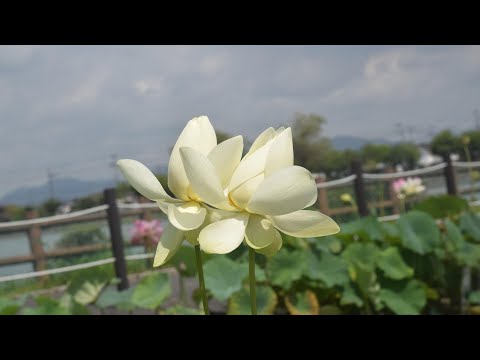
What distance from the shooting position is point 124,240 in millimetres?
4254

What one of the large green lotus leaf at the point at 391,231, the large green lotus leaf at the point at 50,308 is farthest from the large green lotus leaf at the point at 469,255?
the large green lotus leaf at the point at 50,308

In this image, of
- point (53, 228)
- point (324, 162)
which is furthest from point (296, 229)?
point (324, 162)

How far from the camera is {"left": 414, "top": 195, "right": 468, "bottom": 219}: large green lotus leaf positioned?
114 inches

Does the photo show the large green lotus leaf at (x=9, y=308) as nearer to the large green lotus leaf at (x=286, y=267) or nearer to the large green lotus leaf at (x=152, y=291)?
the large green lotus leaf at (x=152, y=291)

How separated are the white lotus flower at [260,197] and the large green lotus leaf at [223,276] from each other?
1.73 meters

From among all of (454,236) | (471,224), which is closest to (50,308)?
(454,236)

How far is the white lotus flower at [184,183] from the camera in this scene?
0.26m

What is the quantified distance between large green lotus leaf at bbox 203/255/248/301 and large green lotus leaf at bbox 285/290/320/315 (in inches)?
7.9

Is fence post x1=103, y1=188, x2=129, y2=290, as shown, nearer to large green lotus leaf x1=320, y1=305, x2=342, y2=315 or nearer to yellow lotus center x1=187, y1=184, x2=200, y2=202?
large green lotus leaf x1=320, y1=305, x2=342, y2=315

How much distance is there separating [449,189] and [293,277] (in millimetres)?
3491

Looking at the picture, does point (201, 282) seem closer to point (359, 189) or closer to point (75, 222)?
point (359, 189)
